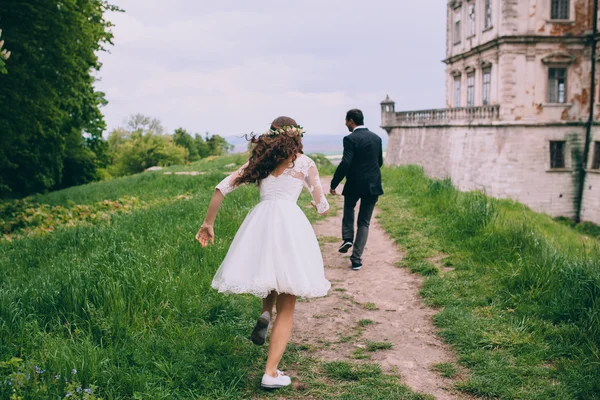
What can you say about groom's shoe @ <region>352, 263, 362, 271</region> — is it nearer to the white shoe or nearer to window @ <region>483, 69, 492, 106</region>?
the white shoe

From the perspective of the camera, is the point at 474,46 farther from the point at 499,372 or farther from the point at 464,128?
the point at 499,372

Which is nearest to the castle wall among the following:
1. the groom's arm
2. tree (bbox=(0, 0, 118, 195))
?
tree (bbox=(0, 0, 118, 195))

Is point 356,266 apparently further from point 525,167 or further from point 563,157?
point 563,157

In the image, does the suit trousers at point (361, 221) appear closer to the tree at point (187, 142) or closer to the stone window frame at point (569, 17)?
the stone window frame at point (569, 17)

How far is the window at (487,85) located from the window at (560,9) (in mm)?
4197

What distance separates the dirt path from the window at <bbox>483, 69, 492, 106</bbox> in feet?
82.6

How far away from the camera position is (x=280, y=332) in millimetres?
4332

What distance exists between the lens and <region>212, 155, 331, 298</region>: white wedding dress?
438 centimetres

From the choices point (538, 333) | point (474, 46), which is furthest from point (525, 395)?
point (474, 46)

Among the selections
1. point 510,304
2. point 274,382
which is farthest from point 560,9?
point 274,382

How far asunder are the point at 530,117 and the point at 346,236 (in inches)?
906

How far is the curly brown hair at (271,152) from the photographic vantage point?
4535mm

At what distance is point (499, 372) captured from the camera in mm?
4449

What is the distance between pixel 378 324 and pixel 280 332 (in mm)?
1762
